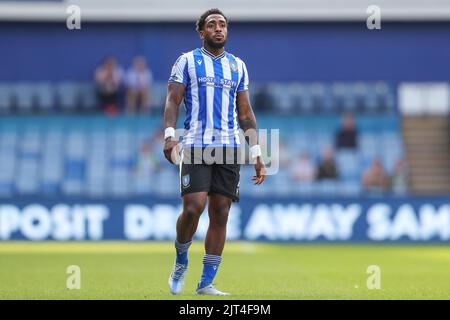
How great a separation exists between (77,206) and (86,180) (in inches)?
121

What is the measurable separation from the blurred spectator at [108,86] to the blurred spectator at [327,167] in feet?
16.3

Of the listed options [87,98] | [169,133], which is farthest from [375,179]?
[169,133]

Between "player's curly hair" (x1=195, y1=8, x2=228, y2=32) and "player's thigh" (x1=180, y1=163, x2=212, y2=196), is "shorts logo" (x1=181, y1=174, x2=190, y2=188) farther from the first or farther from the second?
"player's curly hair" (x1=195, y1=8, x2=228, y2=32)

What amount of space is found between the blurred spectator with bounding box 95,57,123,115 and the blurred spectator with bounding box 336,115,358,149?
5.11 m

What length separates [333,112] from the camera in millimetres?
24938

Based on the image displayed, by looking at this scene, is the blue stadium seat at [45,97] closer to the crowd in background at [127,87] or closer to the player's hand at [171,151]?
the crowd in background at [127,87]

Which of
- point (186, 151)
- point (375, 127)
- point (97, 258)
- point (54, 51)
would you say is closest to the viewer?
point (186, 151)

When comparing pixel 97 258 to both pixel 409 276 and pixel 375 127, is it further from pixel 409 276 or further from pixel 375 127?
pixel 375 127

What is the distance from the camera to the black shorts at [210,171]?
912cm

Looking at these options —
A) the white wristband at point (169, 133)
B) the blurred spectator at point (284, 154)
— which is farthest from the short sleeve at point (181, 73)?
the blurred spectator at point (284, 154)

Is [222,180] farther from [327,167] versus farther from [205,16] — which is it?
[327,167]

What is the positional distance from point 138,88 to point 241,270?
11392 mm

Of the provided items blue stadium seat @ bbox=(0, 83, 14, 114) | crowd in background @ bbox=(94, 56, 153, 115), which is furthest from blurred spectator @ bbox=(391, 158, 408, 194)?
blue stadium seat @ bbox=(0, 83, 14, 114)

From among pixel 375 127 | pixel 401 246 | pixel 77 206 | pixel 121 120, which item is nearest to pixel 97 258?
pixel 77 206
